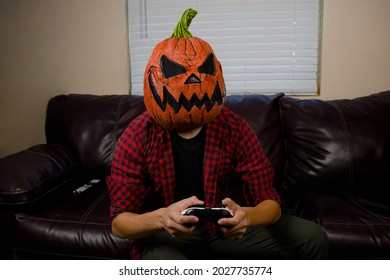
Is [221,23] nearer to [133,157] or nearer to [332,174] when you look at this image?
[332,174]

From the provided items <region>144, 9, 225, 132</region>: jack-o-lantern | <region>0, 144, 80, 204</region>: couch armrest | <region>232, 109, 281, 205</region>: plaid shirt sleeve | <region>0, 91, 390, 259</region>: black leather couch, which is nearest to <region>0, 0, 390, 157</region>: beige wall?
<region>0, 91, 390, 259</region>: black leather couch

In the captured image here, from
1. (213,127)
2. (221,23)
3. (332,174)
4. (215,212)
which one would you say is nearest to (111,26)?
(221,23)

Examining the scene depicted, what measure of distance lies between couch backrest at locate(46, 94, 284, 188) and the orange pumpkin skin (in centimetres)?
98

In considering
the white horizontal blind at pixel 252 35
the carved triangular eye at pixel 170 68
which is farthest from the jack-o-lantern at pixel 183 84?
the white horizontal blind at pixel 252 35

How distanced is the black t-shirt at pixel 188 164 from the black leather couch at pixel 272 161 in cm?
47

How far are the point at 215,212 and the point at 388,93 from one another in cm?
154

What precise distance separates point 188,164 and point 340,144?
1012mm

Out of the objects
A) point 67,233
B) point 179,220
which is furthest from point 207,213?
point 67,233

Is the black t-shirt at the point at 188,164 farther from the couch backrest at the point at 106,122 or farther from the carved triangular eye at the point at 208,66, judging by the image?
the couch backrest at the point at 106,122

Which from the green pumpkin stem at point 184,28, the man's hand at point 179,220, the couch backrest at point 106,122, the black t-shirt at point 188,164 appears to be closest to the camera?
the man's hand at point 179,220

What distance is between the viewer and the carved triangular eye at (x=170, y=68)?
842 mm

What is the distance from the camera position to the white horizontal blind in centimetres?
206

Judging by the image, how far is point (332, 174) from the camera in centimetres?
170

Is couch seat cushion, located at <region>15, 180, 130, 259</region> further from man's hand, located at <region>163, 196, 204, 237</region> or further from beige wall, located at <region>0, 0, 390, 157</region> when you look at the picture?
beige wall, located at <region>0, 0, 390, 157</region>
